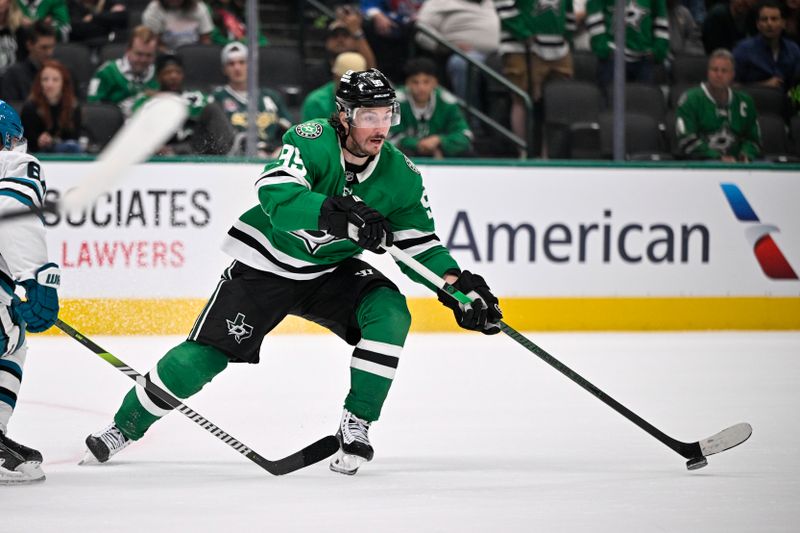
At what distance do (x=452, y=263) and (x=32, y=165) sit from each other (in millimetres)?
1152

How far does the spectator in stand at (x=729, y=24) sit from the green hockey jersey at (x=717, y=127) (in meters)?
0.49

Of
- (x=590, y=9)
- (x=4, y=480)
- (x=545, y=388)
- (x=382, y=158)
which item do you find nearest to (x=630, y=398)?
(x=545, y=388)

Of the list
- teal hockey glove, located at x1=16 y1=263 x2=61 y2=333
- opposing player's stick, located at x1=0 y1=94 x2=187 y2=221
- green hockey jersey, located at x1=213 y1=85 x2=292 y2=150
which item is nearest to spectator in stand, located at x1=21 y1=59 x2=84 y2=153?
green hockey jersey, located at x1=213 y1=85 x2=292 y2=150

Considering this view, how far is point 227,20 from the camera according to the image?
23.3ft

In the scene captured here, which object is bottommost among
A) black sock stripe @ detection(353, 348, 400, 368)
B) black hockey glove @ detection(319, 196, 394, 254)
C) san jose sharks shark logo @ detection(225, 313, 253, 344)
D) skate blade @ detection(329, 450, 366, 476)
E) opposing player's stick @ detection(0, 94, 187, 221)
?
skate blade @ detection(329, 450, 366, 476)

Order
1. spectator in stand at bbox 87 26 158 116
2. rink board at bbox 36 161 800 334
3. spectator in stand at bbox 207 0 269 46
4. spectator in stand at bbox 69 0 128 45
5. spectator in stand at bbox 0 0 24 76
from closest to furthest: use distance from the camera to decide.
Answer: rink board at bbox 36 161 800 334 → spectator in stand at bbox 87 26 158 116 → spectator in stand at bbox 0 0 24 76 → spectator in stand at bbox 207 0 269 46 → spectator in stand at bbox 69 0 128 45

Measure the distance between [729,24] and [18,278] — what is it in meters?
5.26

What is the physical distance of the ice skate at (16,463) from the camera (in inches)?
127

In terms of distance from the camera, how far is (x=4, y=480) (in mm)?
3234

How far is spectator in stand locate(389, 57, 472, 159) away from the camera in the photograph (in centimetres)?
658

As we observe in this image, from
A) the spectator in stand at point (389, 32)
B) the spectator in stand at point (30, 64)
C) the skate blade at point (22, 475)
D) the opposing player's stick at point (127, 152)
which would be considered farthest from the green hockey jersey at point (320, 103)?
the opposing player's stick at point (127, 152)

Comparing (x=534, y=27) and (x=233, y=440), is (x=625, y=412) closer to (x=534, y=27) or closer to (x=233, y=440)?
(x=233, y=440)

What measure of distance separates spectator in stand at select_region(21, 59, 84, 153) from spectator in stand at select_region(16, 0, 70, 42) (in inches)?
28.4

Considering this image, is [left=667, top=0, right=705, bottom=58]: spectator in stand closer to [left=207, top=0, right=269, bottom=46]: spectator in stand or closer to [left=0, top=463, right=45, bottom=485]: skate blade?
[left=207, top=0, right=269, bottom=46]: spectator in stand
